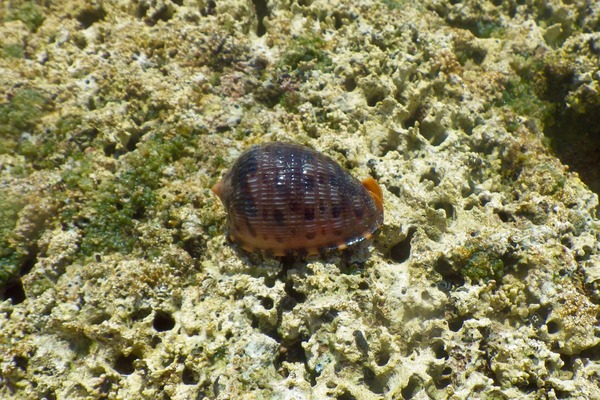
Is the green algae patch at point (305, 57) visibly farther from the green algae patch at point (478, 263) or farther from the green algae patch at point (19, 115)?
the green algae patch at point (19, 115)

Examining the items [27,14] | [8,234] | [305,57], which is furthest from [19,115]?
[305,57]

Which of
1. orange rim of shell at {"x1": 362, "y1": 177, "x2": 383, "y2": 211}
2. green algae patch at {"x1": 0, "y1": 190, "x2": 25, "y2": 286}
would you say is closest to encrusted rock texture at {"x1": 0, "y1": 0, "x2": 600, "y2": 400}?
green algae patch at {"x1": 0, "y1": 190, "x2": 25, "y2": 286}

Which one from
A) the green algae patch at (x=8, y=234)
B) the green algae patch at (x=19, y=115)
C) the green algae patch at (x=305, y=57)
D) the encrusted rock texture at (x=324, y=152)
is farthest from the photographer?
the green algae patch at (x=305, y=57)

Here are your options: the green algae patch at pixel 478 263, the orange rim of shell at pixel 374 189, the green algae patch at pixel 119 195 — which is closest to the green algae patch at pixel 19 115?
the green algae patch at pixel 119 195

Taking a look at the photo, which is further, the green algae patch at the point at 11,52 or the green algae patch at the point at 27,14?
the green algae patch at the point at 27,14

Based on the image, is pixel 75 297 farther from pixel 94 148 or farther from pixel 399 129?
pixel 399 129

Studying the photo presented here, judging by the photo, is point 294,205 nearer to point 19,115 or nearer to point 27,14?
point 19,115

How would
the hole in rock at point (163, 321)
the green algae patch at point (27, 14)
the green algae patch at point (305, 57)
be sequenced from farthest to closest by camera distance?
1. the green algae patch at point (27, 14)
2. the green algae patch at point (305, 57)
3. the hole in rock at point (163, 321)
